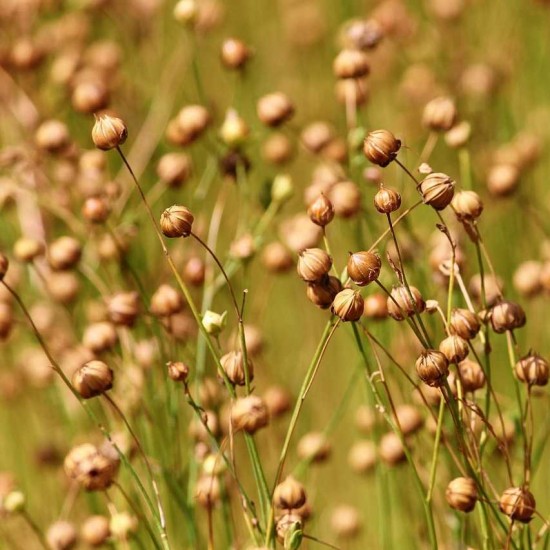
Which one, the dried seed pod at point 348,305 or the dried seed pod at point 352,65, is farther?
the dried seed pod at point 352,65

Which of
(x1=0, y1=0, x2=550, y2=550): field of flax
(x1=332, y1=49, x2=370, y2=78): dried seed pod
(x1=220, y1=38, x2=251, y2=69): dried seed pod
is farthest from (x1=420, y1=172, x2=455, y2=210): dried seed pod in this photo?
(x1=220, y1=38, x2=251, y2=69): dried seed pod

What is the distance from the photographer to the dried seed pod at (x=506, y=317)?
1.03m

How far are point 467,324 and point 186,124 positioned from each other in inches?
24.7

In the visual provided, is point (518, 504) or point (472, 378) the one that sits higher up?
point (472, 378)

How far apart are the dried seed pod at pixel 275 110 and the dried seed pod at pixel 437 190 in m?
0.51

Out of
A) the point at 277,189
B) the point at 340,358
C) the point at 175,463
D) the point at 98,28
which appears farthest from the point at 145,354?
the point at 98,28

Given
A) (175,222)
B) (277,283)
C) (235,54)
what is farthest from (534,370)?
(277,283)

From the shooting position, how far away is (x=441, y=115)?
4.35 feet

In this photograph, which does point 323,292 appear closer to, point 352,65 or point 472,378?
point 472,378

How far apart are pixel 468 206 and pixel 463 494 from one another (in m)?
0.29

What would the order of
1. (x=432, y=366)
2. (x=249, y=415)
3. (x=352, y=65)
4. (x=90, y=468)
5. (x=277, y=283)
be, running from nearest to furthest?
(x=432, y=366) < (x=249, y=415) < (x=90, y=468) < (x=352, y=65) < (x=277, y=283)

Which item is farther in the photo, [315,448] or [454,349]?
[315,448]

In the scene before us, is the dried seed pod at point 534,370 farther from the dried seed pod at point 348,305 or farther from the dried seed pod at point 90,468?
the dried seed pod at point 90,468

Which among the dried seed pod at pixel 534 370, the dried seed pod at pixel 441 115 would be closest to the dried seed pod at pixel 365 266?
the dried seed pod at pixel 534 370
